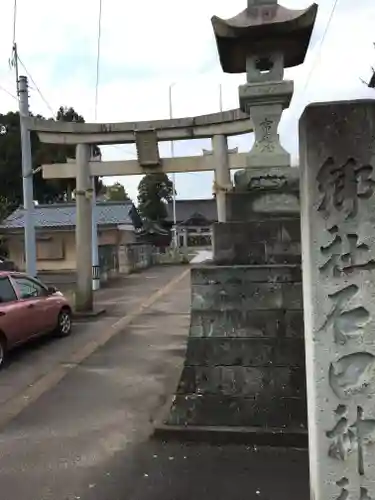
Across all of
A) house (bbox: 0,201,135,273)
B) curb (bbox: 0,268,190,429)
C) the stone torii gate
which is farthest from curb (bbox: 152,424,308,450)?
house (bbox: 0,201,135,273)

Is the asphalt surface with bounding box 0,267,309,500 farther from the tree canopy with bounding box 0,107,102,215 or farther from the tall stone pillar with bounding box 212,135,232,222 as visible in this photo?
the tree canopy with bounding box 0,107,102,215

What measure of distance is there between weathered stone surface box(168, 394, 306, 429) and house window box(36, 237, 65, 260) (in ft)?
83.2

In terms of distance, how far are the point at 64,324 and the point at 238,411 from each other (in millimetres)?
6983

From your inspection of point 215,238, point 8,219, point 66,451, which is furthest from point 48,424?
point 8,219

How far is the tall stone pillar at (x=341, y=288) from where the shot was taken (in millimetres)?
2455

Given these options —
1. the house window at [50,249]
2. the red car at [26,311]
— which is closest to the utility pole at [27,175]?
the red car at [26,311]

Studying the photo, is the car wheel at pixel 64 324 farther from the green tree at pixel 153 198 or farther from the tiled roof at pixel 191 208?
the tiled roof at pixel 191 208

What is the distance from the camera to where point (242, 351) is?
5.27 metres

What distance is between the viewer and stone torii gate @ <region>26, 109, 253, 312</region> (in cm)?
1362

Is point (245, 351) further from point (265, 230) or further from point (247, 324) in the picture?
point (265, 230)

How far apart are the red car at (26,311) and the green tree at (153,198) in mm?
49037

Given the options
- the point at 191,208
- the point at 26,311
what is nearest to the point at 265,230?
A: the point at 26,311

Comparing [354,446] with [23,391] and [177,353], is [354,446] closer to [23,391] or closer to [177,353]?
[23,391]

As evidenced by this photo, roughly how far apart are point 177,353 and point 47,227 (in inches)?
845
